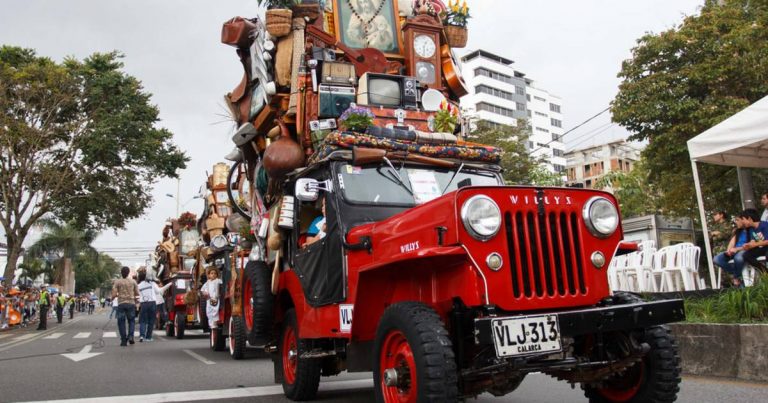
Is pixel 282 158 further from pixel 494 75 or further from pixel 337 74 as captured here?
pixel 494 75

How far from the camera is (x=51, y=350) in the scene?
13.7 m

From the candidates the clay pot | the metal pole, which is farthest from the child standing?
the metal pole

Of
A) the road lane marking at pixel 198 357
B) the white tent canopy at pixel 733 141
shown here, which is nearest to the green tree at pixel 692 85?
the white tent canopy at pixel 733 141

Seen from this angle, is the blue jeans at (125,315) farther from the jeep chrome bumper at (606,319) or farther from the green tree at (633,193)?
the green tree at (633,193)

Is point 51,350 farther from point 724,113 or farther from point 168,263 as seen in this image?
point 724,113

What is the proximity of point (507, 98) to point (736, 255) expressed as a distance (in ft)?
283

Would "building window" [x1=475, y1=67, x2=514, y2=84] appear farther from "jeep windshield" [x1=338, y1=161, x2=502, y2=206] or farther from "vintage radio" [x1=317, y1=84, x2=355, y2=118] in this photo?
"jeep windshield" [x1=338, y1=161, x2=502, y2=206]

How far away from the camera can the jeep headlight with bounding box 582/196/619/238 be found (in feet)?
14.7

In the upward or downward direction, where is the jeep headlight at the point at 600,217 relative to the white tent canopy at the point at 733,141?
downward

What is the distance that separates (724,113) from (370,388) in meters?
16.1

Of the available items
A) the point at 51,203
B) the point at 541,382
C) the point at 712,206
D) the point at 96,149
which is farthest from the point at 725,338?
the point at 51,203

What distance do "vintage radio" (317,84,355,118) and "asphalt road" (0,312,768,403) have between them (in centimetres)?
289

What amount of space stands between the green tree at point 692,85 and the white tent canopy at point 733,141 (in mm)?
9210

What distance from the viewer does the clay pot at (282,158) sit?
6.68 m
